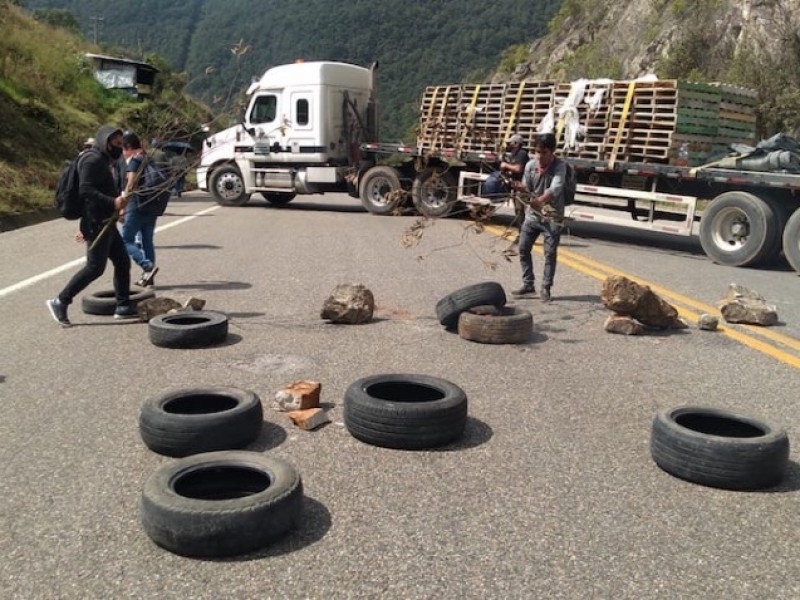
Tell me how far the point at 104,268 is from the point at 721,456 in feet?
18.7

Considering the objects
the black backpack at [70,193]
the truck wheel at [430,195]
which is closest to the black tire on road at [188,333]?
the black backpack at [70,193]

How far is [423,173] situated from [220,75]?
21.8m

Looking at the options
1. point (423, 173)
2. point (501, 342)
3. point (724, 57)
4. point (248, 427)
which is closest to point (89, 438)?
point (248, 427)

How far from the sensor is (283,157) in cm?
2025

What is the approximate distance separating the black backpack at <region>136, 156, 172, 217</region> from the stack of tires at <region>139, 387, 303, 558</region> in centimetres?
495

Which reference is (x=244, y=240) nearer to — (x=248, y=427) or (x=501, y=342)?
(x=501, y=342)

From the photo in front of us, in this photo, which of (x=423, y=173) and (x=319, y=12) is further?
(x=319, y=12)

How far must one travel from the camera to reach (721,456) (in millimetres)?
3977

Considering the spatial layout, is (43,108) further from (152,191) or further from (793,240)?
(793,240)

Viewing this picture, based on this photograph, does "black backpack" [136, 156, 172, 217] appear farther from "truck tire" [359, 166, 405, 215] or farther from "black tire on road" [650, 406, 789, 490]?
"truck tire" [359, 166, 405, 215]

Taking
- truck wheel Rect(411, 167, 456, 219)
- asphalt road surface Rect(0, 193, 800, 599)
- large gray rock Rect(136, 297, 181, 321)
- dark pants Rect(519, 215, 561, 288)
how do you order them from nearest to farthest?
asphalt road surface Rect(0, 193, 800, 599) → large gray rock Rect(136, 297, 181, 321) → dark pants Rect(519, 215, 561, 288) → truck wheel Rect(411, 167, 456, 219)

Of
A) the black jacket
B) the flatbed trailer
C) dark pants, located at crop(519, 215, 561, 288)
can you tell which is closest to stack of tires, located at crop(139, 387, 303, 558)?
the black jacket

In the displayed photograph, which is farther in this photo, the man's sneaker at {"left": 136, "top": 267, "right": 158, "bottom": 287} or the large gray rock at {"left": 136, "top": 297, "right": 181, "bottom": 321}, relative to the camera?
the man's sneaker at {"left": 136, "top": 267, "right": 158, "bottom": 287}

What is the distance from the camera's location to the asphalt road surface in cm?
309
